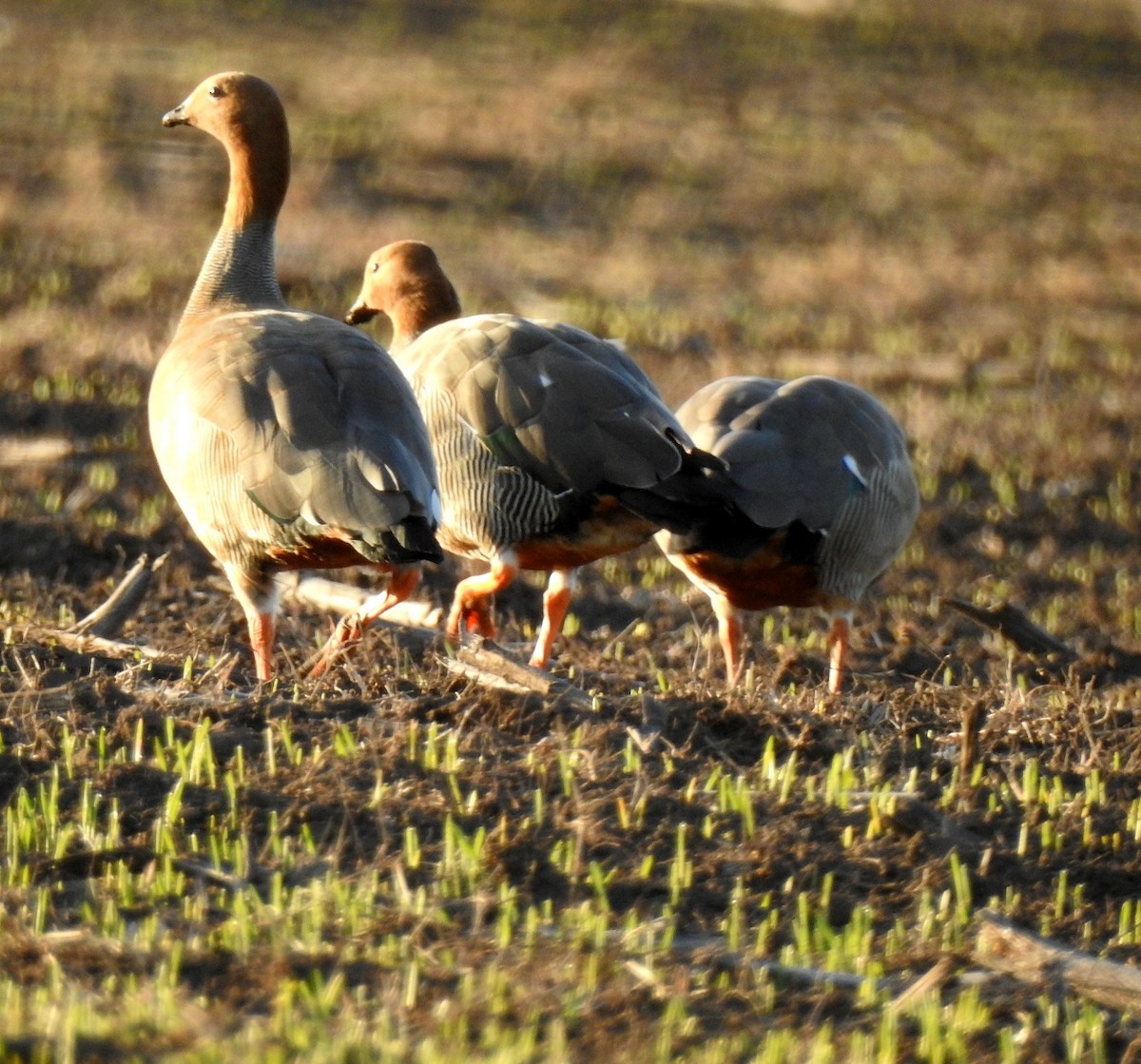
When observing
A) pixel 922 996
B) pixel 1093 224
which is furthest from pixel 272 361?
pixel 1093 224

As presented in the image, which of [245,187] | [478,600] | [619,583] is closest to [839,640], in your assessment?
[478,600]

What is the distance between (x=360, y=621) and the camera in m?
7.09

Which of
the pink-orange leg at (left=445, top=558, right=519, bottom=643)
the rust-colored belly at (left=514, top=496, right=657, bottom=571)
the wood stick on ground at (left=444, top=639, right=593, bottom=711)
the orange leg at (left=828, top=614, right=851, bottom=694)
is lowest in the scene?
the orange leg at (left=828, top=614, right=851, bottom=694)

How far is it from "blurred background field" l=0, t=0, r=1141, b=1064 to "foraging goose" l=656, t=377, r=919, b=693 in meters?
0.34

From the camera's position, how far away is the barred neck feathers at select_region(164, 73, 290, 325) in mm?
8188

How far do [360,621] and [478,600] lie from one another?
34.9 inches

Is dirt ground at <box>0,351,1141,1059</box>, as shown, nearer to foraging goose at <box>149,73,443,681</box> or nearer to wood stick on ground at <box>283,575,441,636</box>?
wood stick on ground at <box>283,575,441,636</box>

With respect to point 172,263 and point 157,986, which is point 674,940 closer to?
point 157,986

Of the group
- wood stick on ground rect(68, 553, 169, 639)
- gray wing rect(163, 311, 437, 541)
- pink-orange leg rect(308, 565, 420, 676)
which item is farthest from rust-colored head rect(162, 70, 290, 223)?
pink-orange leg rect(308, 565, 420, 676)

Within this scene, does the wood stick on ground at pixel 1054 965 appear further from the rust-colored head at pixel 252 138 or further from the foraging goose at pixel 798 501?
the rust-colored head at pixel 252 138

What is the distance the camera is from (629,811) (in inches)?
213

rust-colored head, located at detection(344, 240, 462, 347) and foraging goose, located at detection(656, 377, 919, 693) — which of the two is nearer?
foraging goose, located at detection(656, 377, 919, 693)

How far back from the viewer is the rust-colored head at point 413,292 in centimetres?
900

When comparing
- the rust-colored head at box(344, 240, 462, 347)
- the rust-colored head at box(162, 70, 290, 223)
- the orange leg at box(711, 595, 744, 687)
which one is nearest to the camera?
the orange leg at box(711, 595, 744, 687)
